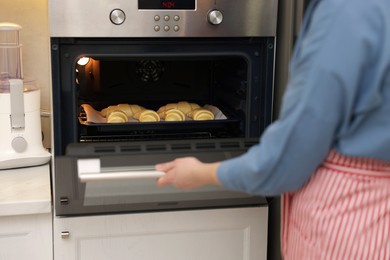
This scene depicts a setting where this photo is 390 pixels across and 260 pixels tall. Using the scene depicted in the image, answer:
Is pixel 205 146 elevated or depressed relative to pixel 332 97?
depressed

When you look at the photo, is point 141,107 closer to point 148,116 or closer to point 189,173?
point 148,116

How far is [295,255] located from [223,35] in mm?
562

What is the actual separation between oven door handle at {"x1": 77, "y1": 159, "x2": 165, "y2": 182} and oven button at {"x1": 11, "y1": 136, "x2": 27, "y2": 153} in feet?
1.31

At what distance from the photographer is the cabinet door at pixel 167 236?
1453mm

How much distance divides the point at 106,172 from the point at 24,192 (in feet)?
1.10

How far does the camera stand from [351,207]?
1002 millimetres

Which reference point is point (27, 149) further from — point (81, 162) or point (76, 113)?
point (81, 162)

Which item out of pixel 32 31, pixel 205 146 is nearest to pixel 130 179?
pixel 205 146

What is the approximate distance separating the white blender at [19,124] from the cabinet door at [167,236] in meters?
0.27

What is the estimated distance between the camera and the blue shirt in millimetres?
845

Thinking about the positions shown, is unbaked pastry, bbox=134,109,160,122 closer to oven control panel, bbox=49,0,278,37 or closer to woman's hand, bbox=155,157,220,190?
oven control panel, bbox=49,0,278,37

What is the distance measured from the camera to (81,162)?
1267 millimetres

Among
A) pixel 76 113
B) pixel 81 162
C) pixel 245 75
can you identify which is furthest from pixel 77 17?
pixel 245 75

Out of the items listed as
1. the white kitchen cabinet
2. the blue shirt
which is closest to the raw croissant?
the white kitchen cabinet
